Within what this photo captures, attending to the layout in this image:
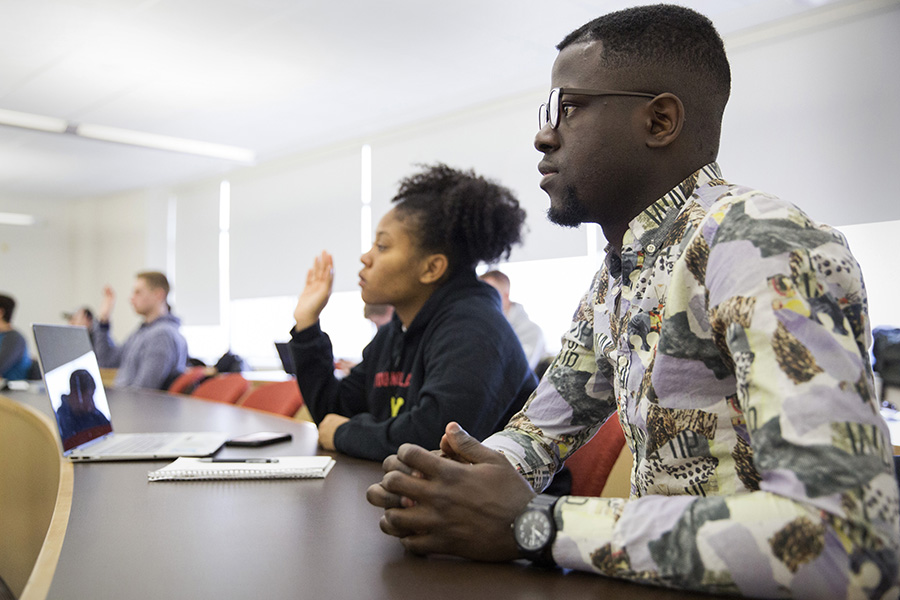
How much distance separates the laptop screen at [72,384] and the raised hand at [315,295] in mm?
557

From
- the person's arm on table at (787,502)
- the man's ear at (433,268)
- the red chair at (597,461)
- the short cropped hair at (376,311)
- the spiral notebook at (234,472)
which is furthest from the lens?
the short cropped hair at (376,311)

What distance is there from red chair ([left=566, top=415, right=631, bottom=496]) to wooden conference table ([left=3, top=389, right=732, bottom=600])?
40cm

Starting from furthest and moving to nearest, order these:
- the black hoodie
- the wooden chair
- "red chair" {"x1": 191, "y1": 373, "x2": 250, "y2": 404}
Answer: "red chair" {"x1": 191, "y1": 373, "x2": 250, "y2": 404} → the wooden chair → the black hoodie

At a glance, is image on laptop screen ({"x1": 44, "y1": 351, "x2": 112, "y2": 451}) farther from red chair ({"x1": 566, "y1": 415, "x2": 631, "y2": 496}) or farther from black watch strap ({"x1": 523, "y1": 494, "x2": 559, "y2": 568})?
black watch strap ({"x1": 523, "y1": 494, "x2": 559, "y2": 568})

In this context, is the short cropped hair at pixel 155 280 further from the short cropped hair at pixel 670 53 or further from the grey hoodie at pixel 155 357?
the short cropped hair at pixel 670 53

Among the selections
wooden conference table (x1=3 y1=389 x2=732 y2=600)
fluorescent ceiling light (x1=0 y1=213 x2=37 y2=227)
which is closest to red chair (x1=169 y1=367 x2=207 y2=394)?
wooden conference table (x1=3 y1=389 x2=732 y2=600)

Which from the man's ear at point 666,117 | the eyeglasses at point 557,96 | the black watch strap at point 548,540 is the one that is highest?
the eyeglasses at point 557,96

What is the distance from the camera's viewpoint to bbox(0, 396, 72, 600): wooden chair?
184 centimetres

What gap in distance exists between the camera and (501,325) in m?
1.78

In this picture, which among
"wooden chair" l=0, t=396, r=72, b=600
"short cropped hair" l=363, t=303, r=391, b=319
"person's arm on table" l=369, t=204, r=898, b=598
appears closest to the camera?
"person's arm on table" l=369, t=204, r=898, b=598

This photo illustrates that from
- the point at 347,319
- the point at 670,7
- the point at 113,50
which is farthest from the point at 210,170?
the point at 670,7

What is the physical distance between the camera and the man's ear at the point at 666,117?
1.10 meters

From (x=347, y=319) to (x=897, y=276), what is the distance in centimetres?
496

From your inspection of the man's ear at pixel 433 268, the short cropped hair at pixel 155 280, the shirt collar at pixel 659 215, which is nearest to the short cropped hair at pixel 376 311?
the short cropped hair at pixel 155 280
